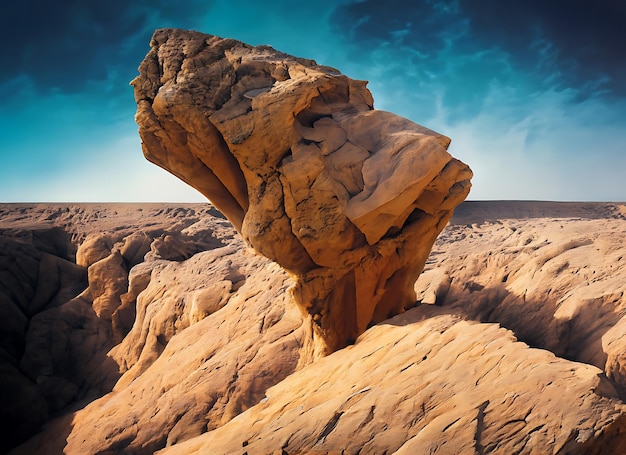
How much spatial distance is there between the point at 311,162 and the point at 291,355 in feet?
13.1

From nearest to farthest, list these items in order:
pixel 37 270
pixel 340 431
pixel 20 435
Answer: pixel 340 431 → pixel 20 435 → pixel 37 270

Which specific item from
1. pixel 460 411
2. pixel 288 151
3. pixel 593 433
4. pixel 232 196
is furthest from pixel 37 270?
A: pixel 593 433

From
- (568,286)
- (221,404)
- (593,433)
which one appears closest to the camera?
(593,433)

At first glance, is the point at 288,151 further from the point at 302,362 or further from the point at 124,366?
the point at 124,366

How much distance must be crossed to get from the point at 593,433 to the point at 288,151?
16.2ft

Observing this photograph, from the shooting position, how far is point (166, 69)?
6.99 metres

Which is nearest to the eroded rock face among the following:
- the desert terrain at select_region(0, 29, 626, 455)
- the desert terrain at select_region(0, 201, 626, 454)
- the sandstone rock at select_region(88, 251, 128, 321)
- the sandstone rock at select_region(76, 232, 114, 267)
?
the desert terrain at select_region(0, 29, 626, 455)

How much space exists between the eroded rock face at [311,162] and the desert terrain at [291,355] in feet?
3.31

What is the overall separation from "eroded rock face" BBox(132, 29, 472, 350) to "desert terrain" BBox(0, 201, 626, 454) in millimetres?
1009

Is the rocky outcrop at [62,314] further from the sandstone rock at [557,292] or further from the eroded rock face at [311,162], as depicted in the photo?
the sandstone rock at [557,292]

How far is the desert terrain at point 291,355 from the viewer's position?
396 centimetres

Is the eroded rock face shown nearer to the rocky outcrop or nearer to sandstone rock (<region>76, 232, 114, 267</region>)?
the rocky outcrop

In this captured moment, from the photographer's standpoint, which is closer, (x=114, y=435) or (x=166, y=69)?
(x=166, y=69)

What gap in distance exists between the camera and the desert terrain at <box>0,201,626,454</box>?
3963mm
